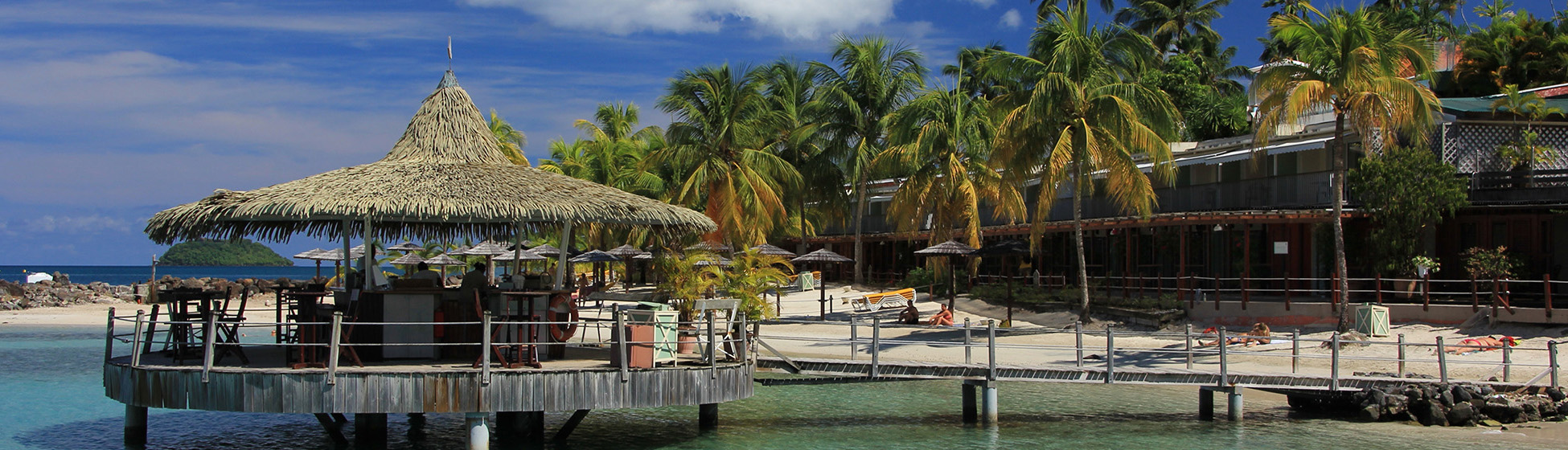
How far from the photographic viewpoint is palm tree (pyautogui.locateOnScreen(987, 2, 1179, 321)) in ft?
85.7

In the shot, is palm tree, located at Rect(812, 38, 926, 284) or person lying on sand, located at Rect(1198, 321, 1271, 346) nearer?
person lying on sand, located at Rect(1198, 321, 1271, 346)

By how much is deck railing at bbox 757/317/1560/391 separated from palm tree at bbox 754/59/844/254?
625 inches

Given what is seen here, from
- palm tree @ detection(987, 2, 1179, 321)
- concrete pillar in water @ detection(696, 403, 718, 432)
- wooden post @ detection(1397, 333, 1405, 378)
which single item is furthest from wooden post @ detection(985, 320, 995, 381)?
Result: palm tree @ detection(987, 2, 1179, 321)

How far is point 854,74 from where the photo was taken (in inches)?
1511

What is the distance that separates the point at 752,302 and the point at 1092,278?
34.3 ft

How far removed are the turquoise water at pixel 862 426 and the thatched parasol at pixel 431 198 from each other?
3.01 meters

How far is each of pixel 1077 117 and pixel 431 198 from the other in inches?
659

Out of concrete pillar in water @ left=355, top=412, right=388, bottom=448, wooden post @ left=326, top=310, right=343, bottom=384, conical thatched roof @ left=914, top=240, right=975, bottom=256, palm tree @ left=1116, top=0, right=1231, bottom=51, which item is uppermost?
palm tree @ left=1116, top=0, right=1231, bottom=51

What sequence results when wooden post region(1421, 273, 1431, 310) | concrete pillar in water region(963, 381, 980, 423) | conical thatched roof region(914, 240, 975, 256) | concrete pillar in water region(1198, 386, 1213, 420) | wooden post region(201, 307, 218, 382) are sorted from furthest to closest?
1. conical thatched roof region(914, 240, 975, 256)
2. wooden post region(1421, 273, 1431, 310)
3. concrete pillar in water region(1198, 386, 1213, 420)
4. concrete pillar in water region(963, 381, 980, 423)
5. wooden post region(201, 307, 218, 382)

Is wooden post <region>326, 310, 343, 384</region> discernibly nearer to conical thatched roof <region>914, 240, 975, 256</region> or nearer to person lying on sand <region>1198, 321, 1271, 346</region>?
person lying on sand <region>1198, 321, 1271, 346</region>

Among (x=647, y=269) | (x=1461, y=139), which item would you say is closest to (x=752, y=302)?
(x=1461, y=139)

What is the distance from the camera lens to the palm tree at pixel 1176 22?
188ft

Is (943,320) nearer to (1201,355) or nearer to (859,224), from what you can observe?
(1201,355)

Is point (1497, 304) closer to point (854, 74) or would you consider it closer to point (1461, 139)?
point (1461, 139)
